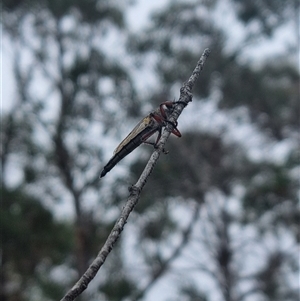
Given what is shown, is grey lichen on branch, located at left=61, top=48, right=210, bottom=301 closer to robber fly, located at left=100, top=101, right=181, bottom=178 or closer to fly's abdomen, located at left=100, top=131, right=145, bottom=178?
robber fly, located at left=100, top=101, right=181, bottom=178

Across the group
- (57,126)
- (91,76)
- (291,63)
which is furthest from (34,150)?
(291,63)

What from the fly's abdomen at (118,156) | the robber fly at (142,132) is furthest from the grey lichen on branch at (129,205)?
the fly's abdomen at (118,156)

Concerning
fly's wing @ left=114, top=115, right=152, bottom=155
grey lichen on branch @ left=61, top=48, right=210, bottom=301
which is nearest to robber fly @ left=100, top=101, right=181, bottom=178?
fly's wing @ left=114, top=115, right=152, bottom=155

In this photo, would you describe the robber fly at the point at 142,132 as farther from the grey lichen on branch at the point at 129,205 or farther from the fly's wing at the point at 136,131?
the grey lichen on branch at the point at 129,205

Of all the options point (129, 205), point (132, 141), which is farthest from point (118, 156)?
point (129, 205)

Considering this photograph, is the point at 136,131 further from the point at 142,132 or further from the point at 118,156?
the point at 118,156

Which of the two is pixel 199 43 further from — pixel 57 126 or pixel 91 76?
pixel 57 126
